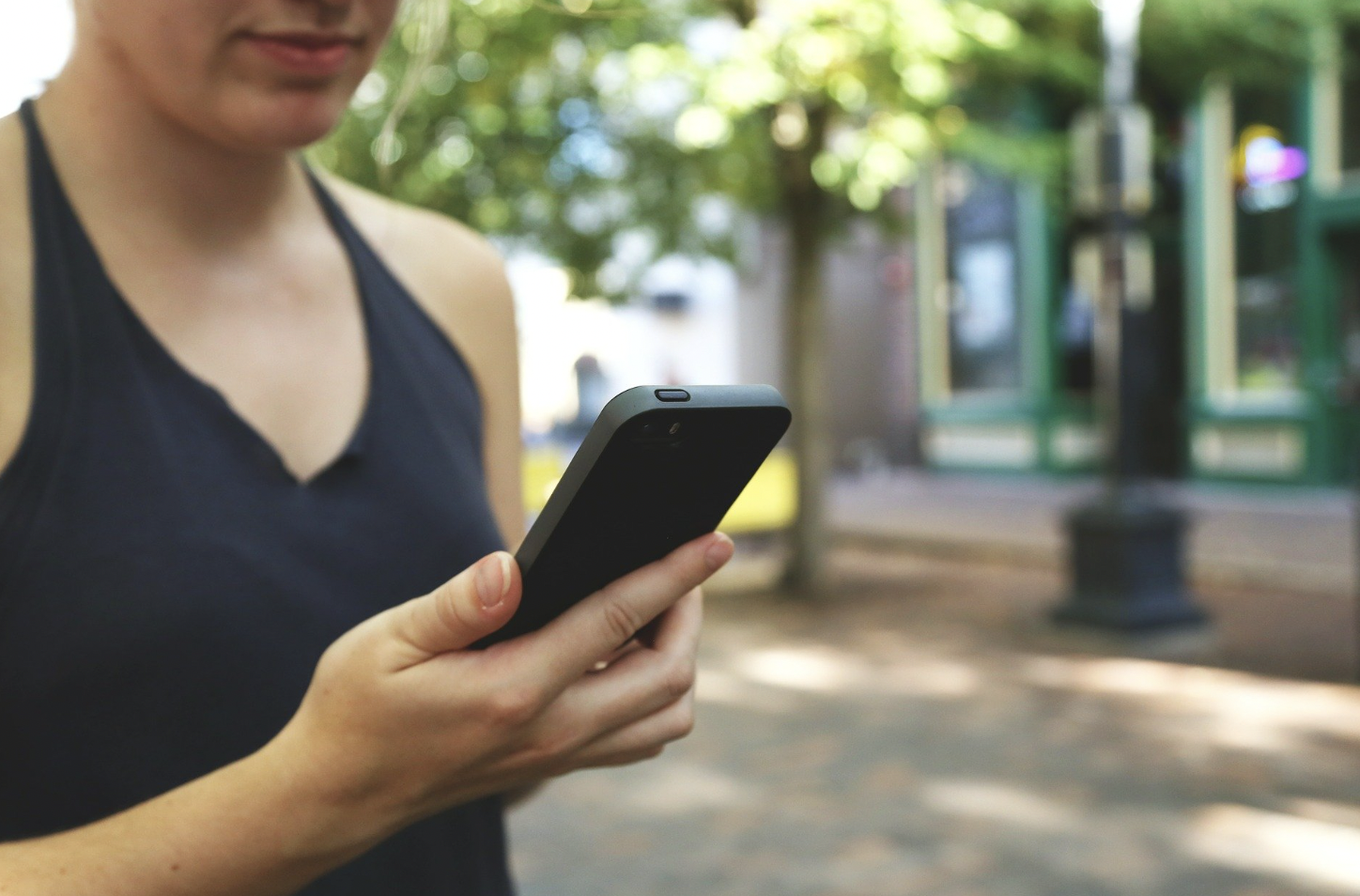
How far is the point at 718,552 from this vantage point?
89 centimetres

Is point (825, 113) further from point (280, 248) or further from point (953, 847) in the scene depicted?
point (280, 248)

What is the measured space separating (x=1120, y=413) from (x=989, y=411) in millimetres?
8621

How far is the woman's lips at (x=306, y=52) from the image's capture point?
1020 millimetres

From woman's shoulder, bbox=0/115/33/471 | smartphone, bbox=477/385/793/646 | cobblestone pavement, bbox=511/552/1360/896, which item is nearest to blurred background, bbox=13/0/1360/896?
cobblestone pavement, bbox=511/552/1360/896

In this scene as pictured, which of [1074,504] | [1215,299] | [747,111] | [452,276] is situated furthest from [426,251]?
[1215,299]

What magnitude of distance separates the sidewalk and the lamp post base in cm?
111

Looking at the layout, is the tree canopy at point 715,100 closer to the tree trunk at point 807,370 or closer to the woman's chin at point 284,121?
the tree trunk at point 807,370

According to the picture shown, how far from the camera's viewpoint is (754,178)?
30.1 ft

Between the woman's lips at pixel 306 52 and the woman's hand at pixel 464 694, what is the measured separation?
0.51 metres

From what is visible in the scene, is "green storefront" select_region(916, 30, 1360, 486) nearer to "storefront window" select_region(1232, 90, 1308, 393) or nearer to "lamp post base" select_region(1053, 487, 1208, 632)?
"storefront window" select_region(1232, 90, 1308, 393)

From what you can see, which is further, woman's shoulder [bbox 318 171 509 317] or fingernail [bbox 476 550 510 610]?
woman's shoulder [bbox 318 171 509 317]

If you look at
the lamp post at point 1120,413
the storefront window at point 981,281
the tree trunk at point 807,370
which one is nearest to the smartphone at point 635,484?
the lamp post at point 1120,413

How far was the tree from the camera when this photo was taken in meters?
7.01

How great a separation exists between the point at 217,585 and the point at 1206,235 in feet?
45.3
